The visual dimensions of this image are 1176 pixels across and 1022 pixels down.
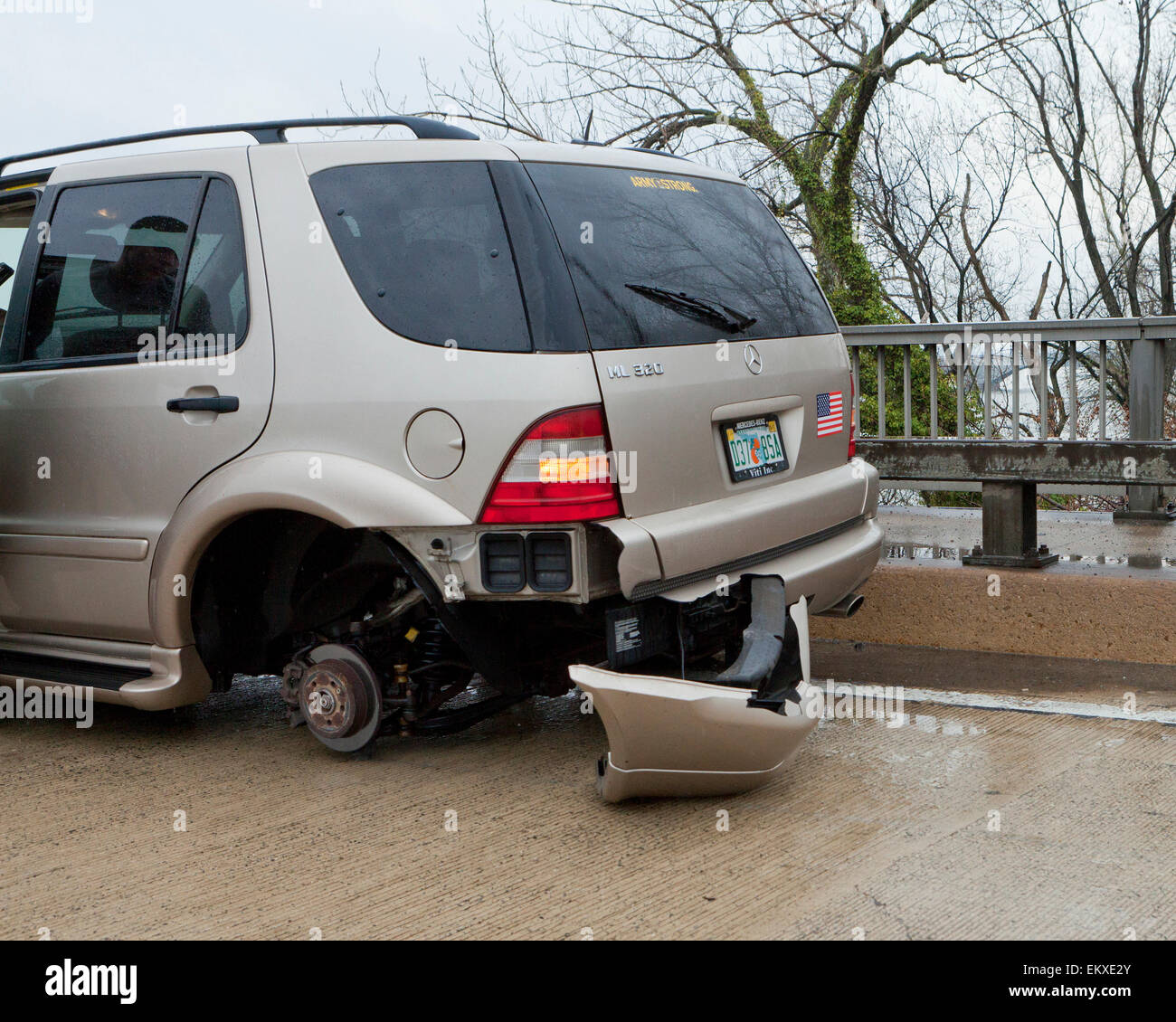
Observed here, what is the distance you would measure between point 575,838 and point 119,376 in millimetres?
2191

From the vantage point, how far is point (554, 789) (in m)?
4.02

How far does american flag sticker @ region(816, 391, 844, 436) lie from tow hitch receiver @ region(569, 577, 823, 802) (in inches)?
32.2

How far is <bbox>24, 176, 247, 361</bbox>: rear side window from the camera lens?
162 inches

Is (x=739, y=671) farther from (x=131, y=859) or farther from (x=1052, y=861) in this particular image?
(x=131, y=859)

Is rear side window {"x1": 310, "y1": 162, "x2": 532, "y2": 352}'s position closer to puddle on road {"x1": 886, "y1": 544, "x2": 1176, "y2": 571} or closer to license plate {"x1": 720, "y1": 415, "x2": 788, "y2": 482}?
license plate {"x1": 720, "y1": 415, "x2": 788, "y2": 482}

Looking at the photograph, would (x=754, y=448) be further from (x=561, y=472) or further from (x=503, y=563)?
(x=503, y=563)

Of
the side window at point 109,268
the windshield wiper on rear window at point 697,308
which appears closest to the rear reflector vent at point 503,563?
the windshield wiper on rear window at point 697,308

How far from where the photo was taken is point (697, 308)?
3.97 meters

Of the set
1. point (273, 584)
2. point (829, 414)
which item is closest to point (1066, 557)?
point (829, 414)

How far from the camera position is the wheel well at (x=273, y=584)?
425 centimetres

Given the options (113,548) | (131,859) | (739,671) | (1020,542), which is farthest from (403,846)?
(1020,542)

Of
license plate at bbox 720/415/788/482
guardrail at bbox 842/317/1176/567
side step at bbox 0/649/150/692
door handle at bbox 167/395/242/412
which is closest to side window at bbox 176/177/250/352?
door handle at bbox 167/395/242/412

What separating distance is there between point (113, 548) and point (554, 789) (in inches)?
68.0

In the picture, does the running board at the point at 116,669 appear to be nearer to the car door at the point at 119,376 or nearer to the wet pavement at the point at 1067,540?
the car door at the point at 119,376
